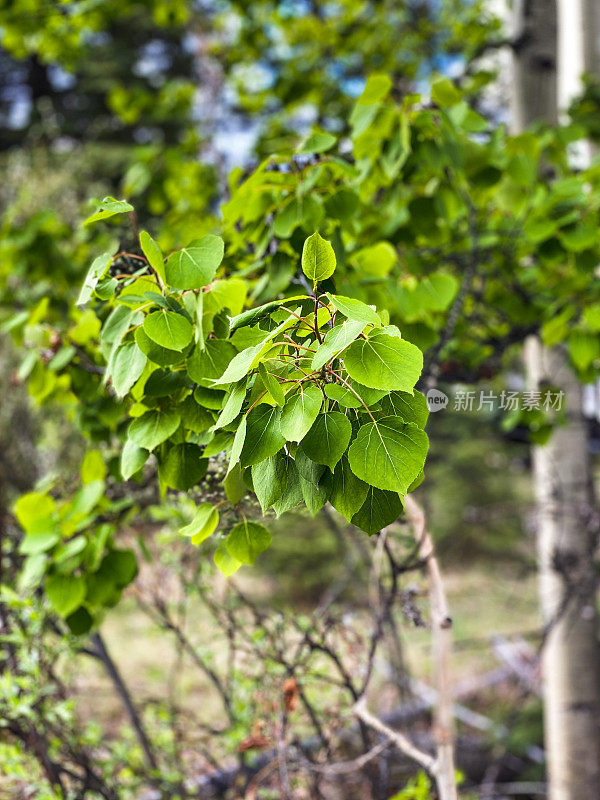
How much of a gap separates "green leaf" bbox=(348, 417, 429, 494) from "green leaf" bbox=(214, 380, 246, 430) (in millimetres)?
123

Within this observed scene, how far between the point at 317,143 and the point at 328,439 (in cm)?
72

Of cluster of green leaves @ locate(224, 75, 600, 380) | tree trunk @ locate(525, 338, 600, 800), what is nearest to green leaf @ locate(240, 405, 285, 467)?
cluster of green leaves @ locate(224, 75, 600, 380)

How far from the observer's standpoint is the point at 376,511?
0.68 meters

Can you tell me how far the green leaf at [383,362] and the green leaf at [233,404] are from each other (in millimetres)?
118

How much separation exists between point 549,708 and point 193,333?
2.34 m

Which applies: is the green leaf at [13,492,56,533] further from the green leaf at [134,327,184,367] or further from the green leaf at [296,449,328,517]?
the green leaf at [296,449,328,517]

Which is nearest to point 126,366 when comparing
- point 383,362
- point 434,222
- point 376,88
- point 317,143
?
point 383,362

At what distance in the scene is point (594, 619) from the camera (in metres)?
2.37

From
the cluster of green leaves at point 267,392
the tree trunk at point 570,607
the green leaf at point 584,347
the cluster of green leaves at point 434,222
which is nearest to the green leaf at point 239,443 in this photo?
the cluster of green leaves at point 267,392

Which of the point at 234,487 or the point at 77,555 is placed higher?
the point at 234,487

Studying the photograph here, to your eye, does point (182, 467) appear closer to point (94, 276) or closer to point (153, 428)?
point (153, 428)

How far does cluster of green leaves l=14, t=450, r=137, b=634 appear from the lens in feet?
4.00

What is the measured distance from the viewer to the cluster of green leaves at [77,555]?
48.1 inches

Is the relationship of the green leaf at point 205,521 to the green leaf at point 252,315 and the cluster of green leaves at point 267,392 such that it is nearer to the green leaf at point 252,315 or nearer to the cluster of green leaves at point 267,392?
the cluster of green leaves at point 267,392
